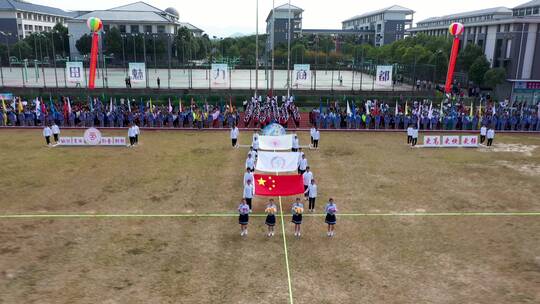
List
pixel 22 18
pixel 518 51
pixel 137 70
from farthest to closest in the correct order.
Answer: pixel 22 18 → pixel 518 51 → pixel 137 70

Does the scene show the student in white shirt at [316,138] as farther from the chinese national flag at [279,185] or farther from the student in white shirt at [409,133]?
the chinese national flag at [279,185]

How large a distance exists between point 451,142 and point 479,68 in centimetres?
2859

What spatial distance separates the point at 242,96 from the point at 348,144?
1885 cm

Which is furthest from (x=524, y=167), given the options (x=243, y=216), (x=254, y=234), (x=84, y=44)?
(x=84, y=44)

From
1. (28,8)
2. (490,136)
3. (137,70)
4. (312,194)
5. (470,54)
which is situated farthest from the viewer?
(28,8)

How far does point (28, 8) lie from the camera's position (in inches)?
4321

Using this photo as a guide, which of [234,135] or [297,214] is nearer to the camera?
[297,214]

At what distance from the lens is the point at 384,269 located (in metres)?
12.1

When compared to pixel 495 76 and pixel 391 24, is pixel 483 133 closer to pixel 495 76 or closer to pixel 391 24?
pixel 495 76

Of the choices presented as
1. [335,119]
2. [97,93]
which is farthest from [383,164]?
[97,93]

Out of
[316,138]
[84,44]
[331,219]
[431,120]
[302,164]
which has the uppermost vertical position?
[84,44]

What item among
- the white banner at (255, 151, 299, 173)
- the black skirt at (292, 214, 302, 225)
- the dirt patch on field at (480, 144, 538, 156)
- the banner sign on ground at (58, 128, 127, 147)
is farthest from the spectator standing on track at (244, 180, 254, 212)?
the dirt patch on field at (480, 144, 538, 156)

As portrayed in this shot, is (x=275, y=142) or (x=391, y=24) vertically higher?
(x=391, y=24)

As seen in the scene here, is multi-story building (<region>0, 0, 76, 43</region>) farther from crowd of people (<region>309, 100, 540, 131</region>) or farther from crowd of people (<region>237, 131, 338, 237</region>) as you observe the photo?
crowd of people (<region>237, 131, 338, 237</region>)
